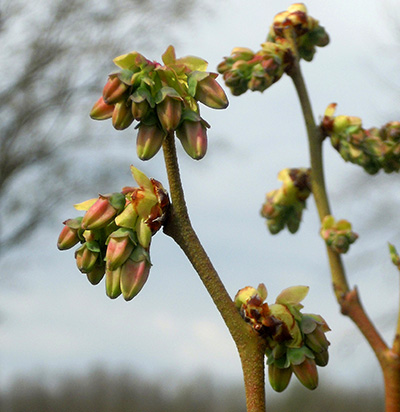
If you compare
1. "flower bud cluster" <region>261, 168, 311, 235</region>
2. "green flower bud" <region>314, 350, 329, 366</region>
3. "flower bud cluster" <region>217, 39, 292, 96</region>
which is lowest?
"green flower bud" <region>314, 350, 329, 366</region>

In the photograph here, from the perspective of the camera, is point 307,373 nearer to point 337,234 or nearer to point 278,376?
point 278,376

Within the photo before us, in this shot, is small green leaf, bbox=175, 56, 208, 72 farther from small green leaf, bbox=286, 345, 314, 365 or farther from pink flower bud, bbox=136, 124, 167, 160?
small green leaf, bbox=286, 345, 314, 365

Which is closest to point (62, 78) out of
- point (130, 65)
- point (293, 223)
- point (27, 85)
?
point (27, 85)

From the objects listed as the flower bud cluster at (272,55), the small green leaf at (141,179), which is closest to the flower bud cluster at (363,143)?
the flower bud cluster at (272,55)

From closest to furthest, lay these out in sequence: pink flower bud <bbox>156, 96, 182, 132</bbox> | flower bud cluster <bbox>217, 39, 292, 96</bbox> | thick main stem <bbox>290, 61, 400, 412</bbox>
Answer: pink flower bud <bbox>156, 96, 182, 132</bbox> < thick main stem <bbox>290, 61, 400, 412</bbox> < flower bud cluster <bbox>217, 39, 292, 96</bbox>

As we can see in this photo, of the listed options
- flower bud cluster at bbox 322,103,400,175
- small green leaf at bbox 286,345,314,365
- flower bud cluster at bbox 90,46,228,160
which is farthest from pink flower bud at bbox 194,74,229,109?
flower bud cluster at bbox 322,103,400,175

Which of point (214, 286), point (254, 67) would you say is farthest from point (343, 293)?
point (214, 286)

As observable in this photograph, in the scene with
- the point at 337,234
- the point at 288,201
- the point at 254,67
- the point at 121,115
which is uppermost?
the point at 254,67

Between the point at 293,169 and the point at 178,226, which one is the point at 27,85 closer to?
the point at 293,169
